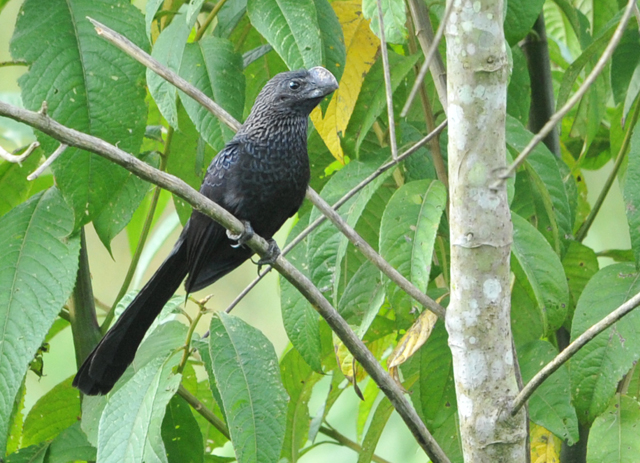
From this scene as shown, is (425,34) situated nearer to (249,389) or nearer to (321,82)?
(321,82)

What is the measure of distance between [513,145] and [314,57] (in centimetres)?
58

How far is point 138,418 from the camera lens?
1769 millimetres

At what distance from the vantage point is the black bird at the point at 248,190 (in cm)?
230

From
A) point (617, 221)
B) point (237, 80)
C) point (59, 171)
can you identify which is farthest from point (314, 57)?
point (617, 221)

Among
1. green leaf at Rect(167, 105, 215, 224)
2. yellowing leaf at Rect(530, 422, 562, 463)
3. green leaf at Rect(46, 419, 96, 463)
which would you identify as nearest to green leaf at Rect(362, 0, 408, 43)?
green leaf at Rect(167, 105, 215, 224)

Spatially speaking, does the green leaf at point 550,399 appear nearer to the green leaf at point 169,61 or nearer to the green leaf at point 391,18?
the green leaf at point 391,18

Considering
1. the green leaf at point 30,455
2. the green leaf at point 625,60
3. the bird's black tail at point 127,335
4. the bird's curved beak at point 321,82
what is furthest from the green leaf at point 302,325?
the green leaf at point 625,60

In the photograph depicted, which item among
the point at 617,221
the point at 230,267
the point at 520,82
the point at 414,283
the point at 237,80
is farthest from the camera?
the point at 617,221

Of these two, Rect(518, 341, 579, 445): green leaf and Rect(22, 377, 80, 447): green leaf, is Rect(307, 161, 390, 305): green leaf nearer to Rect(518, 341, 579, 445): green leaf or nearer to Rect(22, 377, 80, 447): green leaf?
Rect(518, 341, 579, 445): green leaf

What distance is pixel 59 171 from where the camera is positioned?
6.31 feet

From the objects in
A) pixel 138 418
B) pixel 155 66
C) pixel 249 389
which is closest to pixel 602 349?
pixel 249 389

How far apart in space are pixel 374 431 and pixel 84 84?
4.30ft

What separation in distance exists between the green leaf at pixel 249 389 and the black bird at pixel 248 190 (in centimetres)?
49

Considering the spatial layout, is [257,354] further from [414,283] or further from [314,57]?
[314,57]
